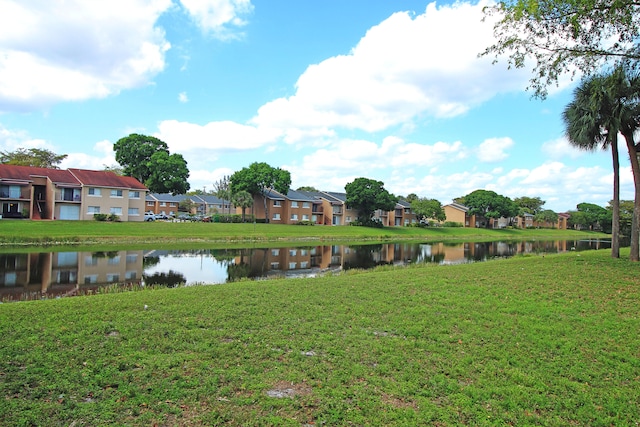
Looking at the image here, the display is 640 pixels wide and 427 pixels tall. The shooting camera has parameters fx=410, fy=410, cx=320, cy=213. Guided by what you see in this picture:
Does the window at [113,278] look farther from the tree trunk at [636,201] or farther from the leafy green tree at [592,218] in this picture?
the leafy green tree at [592,218]

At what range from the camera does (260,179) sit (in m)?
67.1

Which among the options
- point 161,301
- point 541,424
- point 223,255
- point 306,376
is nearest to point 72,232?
point 223,255

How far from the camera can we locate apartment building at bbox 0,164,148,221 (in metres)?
50.3

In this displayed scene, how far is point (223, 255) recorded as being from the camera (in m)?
32.1

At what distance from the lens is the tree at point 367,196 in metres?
75.8

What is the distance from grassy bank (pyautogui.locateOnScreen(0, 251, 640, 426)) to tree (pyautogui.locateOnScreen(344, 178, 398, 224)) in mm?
64296

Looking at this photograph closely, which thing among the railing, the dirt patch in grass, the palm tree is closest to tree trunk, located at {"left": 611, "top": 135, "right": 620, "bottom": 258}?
the palm tree

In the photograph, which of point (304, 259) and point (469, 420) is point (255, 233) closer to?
point (304, 259)

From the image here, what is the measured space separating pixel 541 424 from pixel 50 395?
20.4 ft

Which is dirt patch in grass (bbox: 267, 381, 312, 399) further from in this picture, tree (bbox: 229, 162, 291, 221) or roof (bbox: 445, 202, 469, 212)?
roof (bbox: 445, 202, 469, 212)

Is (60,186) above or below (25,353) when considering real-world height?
above

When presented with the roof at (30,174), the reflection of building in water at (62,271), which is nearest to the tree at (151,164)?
the roof at (30,174)

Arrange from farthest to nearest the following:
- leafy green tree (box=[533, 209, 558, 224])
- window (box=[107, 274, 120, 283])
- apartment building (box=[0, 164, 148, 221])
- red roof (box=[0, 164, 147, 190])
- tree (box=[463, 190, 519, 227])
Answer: leafy green tree (box=[533, 209, 558, 224]) < tree (box=[463, 190, 519, 227]) < red roof (box=[0, 164, 147, 190]) < apartment building (box=[0, 164, 148, 221]) < window (box=[107, 274, 120, 283])

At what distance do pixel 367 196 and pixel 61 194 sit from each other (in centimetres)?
4770
